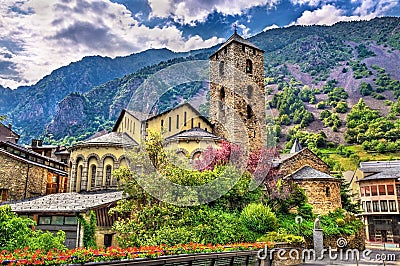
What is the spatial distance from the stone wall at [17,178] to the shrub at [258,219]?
61.3ft

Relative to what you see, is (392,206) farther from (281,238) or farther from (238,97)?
(281,238)

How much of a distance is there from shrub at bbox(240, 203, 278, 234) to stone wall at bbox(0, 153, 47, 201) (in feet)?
61.3

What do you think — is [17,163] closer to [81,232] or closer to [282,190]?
[81,232]

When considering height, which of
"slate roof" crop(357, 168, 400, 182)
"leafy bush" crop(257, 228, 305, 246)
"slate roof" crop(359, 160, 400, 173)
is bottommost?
"leafy bush" crop(257, 228, 305, 246)

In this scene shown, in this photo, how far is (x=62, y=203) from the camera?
2430 cm

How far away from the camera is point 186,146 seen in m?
30.3

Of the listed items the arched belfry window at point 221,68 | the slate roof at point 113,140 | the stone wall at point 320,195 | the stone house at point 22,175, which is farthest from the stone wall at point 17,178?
the stone wall at point 320,195

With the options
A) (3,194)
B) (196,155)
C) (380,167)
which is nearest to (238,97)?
(196,155)

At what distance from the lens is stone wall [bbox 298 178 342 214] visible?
28786 millimetres

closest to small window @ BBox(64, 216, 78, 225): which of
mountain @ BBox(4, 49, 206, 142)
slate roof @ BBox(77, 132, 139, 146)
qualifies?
slate roof @ BBox(77, 132, 139, 146)

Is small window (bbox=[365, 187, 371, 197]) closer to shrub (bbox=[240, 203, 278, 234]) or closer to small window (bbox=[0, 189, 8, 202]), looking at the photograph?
shrub (bbox=[240, 203, 278, 234])

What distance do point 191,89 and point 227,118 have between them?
5122cm

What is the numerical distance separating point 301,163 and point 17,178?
24497 millimetres

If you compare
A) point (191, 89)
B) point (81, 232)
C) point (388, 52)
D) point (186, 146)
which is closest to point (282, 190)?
point (186, 146)
